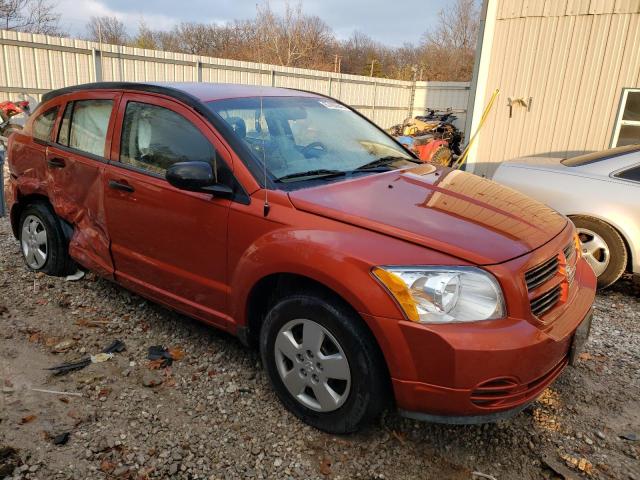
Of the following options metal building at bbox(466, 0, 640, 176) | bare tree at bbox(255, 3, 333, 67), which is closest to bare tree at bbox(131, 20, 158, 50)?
bare tree at bbox(255, 3, 333, 67)

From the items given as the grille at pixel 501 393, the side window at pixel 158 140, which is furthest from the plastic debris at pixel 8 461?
the grille at pixel 501 393

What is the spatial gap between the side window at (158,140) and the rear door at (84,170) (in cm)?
21

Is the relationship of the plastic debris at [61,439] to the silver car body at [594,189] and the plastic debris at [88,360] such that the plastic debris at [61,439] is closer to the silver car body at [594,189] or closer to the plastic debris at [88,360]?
the plastic debris at [88,360]

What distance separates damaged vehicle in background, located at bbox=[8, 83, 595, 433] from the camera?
2162mm

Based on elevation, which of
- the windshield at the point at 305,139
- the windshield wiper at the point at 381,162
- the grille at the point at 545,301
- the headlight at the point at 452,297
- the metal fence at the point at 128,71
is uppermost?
the metal fence at the point at 128,71

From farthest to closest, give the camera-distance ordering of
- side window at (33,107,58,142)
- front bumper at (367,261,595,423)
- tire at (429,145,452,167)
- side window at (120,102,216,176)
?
tire at (429,145,452,167) < side window at (33,107,58,142) < side window at (120,102,216,176) < front bumper at (367,261,595,423)

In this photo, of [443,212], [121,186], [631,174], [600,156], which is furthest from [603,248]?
[121,186]

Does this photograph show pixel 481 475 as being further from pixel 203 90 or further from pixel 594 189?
pixel 594 189

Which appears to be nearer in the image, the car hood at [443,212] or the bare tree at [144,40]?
the car hood at [443,212]

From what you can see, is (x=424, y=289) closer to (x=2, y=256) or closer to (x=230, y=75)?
(x=2, y=256)

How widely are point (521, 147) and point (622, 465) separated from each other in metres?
7.02

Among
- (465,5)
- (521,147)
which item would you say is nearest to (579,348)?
(521,147)

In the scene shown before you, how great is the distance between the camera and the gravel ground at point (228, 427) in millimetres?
2404

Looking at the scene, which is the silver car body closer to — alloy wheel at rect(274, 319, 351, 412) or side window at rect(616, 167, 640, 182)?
side window at rect(616, 167, 640, 182)
